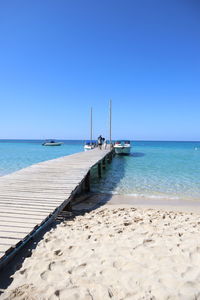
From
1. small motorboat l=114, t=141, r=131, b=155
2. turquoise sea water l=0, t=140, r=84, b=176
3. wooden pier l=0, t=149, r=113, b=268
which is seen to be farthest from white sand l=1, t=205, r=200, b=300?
small motorboat l=114, t=141, r=131, b=155

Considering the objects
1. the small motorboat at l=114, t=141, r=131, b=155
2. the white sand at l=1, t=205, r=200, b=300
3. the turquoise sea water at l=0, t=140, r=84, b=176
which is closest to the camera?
the white sand at l=1, t=205, r=200, b=300

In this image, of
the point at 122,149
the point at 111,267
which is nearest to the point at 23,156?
the point at 122,149

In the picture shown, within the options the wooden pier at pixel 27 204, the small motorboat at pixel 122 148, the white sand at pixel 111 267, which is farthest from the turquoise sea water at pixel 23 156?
the white sand at pixel 111 267

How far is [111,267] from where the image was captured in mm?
2906

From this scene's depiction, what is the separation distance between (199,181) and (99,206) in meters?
8.14

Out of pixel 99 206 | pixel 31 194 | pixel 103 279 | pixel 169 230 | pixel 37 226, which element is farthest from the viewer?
pixel 99 206

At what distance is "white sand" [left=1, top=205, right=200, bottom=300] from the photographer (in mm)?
2457

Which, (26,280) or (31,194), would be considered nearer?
(26,280)

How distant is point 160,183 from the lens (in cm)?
1295

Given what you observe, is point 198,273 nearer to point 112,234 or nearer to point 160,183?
point 112,234

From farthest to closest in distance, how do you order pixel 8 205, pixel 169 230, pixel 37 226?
pixel 8 205, pixel 169 230, pixel 37 226

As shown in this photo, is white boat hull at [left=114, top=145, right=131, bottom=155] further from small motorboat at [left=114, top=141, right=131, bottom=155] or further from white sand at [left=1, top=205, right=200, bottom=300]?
white sand at [left=1, top=205, right=200, bottom=300]

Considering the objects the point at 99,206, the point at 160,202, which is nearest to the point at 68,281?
the point at 99,206

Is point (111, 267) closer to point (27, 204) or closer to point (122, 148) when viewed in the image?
point (27, 204)
